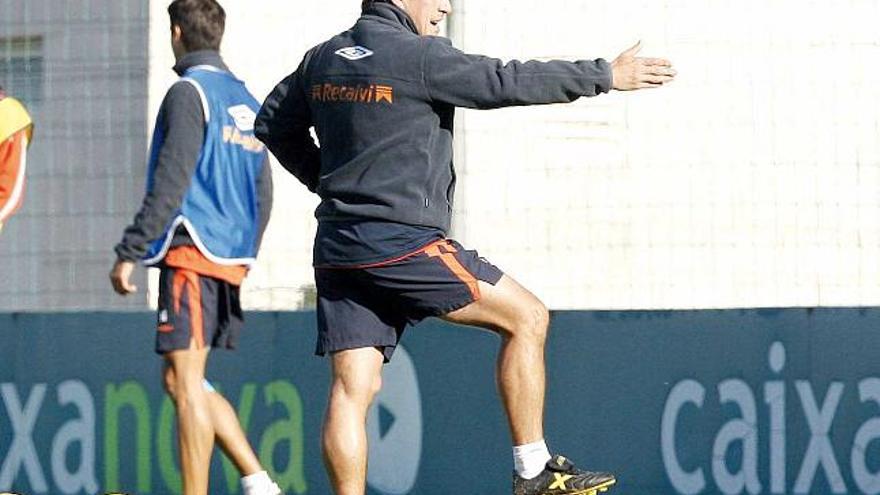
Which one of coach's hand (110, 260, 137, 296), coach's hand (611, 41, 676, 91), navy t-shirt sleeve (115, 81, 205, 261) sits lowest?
coach's hand (110, 260, 137, 296)

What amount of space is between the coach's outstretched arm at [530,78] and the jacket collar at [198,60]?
5.00ft

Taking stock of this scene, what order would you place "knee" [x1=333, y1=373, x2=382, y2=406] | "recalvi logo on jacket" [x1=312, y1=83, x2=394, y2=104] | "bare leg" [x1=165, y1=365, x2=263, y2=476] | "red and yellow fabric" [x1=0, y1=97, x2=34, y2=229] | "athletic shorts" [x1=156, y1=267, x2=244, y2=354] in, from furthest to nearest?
"red and yellow fabric" [x1=0, y1=97, x2=34, y2=229] → "bare leg" [x1=165, y1=365, x2=263, y2=476] → "athletic shorts" [x1=156, y1=267, x2=244, y2=354] → "knee" [x1=333, y1=373, x2=382, y2=406] → "recalvi logo on jacket" [x1=312, y1=83, x2=394, y2=104]

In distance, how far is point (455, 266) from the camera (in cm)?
688

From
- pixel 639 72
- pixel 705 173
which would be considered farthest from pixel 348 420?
pixel 705 173

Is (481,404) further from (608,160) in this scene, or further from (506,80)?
(506,80)

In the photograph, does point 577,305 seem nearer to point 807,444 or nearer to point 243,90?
point 807,444

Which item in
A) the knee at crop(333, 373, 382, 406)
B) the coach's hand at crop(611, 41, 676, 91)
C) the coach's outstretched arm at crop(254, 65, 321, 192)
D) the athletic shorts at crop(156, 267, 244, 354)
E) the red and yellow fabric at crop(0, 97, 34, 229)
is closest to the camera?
the coach's hand at crop(611, 41, 676, 91)

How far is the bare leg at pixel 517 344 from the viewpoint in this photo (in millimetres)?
6863

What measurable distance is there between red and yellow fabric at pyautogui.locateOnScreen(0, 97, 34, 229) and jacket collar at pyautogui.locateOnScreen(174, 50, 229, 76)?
0.70 metres

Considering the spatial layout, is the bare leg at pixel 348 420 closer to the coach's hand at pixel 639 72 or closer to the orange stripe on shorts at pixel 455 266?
the orange stripe on shorts at pixel 455 266

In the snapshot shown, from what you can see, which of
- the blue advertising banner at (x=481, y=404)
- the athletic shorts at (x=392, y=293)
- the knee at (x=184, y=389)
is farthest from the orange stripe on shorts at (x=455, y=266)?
the blue advertising banner at (x=481, y=404)

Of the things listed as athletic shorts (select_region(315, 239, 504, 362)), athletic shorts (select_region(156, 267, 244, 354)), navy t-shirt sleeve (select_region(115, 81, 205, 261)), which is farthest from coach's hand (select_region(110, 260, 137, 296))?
athletic shorts (select_region(315, 239, 504, 362))

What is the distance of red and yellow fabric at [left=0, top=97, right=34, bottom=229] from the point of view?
8391 millimetres

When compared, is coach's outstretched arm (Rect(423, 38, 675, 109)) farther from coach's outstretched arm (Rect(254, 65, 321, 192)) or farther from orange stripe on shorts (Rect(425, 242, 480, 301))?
coach's outstretched arm (Rect(254, 65, 321, 192))
